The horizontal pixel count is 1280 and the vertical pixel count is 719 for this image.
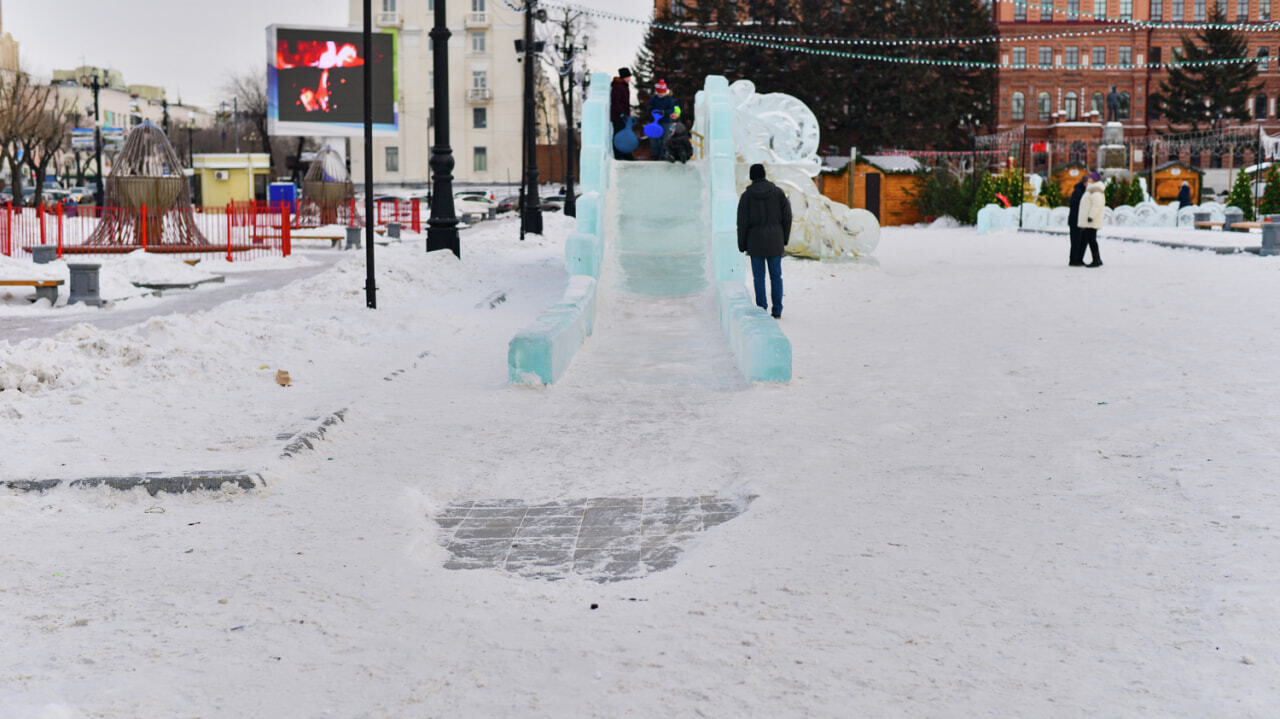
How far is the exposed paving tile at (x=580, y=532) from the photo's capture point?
5.24 m

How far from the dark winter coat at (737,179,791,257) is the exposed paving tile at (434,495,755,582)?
23.6 feet

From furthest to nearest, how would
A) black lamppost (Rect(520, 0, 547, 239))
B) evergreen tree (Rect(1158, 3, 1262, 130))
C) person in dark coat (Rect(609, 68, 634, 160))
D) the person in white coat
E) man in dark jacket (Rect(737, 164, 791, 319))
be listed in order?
1. evergreen tree (Rect(1158, 3, 1262, 130))
2. black lamppost (Rect(520, 0, 547, 239))
3. person in dark coat (Rect(609, 68, 634, 160))
4. the person in white coat
5. man in dark jacket (Rect(737, 164, 791, 319))

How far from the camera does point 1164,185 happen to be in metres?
44.2

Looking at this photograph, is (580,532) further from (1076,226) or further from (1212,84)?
(1212,84)

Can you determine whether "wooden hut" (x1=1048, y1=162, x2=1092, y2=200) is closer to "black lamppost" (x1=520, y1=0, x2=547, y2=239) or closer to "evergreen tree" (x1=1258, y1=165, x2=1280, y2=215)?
"evergreen tree" (x1=1258, y1=165, x2=1280, y2=215)

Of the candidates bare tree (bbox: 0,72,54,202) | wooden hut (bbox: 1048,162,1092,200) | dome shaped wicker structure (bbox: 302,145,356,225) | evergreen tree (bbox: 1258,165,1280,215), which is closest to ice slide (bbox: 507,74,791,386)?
evergreen tree (bbox: 1258,165,1280,215)

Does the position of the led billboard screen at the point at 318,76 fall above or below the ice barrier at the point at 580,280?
above

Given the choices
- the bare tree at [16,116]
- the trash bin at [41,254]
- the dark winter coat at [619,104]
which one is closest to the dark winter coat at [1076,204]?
the dark winter coat at [619,104]

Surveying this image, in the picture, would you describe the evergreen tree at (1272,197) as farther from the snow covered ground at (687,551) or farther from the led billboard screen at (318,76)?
the led billboard screen at (318,76)

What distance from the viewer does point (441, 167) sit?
63.2 feet

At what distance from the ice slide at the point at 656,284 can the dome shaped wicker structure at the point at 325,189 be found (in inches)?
771

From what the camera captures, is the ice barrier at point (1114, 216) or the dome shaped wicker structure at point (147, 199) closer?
the dome shaped wicker structure at point (147, 199)

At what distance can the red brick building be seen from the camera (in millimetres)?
79312

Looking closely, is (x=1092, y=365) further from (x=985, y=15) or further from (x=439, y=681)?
(x=985, y=15)
